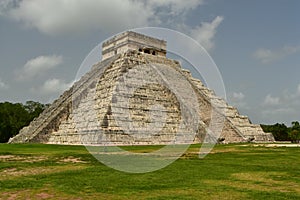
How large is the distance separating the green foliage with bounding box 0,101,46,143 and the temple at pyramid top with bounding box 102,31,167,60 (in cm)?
1683

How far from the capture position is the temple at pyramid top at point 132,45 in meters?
46.3

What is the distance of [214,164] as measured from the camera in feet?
55.6

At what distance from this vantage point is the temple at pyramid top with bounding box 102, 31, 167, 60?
46344 mm

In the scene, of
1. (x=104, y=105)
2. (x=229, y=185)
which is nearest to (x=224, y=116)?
(x=104, y=105)

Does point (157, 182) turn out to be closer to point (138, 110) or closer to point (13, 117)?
point (138, 110)

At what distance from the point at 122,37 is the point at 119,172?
34.5 meters

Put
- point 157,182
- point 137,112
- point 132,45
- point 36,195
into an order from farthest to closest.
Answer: point 132,45, point 137,112, point 157,182, point 36,195

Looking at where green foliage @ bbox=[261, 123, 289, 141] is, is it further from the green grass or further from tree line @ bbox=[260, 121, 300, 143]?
the green grass

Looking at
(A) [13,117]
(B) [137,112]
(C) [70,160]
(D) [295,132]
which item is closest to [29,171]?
(C) [70,160]

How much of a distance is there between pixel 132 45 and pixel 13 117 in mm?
22524

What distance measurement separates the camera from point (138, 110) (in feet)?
115

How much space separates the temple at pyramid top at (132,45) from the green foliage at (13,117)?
16.8m

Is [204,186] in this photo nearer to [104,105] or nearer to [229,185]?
[229,185]

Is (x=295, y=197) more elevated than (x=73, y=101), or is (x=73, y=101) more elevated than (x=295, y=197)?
→ (x=73, y=101)
